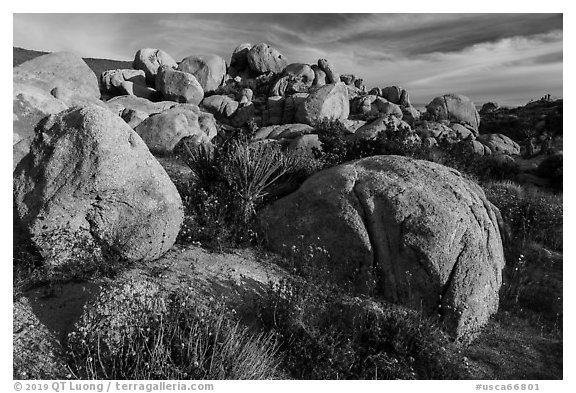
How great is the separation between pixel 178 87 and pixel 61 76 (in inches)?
801

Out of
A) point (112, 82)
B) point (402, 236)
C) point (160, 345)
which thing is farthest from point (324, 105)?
point (160, 345)

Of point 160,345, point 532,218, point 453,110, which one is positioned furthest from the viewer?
point 453,110

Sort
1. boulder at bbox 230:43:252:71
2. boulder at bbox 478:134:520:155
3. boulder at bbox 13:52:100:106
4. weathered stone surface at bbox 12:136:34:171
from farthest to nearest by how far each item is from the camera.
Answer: boulder at bbox 230:43:252:71
boulder at bbox 478:134:520:155
boulder at bbox 13:52:100:106
weathered stone surface at bbox 12:136:34:171

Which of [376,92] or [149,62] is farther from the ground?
[149,62]

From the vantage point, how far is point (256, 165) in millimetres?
7867

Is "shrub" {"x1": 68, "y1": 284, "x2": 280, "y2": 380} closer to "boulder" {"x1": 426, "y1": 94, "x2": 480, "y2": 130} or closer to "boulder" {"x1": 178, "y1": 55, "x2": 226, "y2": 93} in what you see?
"boulder" {"x1": 178, "y1": 55, "x2": 226, "y2": 93}

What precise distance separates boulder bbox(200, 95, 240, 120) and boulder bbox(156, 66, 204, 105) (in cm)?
110

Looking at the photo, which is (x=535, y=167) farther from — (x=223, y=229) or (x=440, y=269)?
(x=223, y=229)

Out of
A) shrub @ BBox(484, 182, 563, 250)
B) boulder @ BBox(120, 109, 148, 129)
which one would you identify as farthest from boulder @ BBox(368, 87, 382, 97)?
shrub @ BBox(484, 182, 563, 250)

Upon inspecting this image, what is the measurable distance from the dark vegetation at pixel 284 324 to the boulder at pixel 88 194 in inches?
14.6

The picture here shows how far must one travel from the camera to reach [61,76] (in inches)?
879

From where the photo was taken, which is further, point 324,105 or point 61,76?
point 324,105

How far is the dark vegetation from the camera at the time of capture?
16.1ft

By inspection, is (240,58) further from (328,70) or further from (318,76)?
(328,70)
